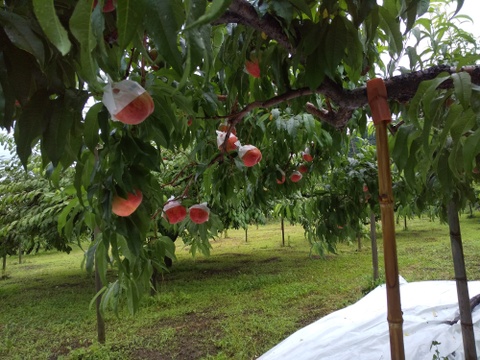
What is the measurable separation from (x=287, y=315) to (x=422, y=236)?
25.3ft

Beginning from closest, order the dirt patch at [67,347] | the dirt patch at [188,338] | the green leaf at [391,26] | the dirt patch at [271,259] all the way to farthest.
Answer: the green leaf at [391,26] → the dirt patch at [188,338] → the dirt patch at [67,347] → the dirt patch at [271,259]

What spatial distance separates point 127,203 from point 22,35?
50cm

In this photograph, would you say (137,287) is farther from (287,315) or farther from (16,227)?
(16,227)

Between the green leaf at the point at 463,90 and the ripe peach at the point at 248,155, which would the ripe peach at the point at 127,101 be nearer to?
the green leaf at the point at 463,90

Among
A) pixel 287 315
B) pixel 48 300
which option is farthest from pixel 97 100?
pixel 48 300

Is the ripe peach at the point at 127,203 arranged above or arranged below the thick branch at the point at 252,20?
below

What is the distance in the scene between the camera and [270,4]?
0.66m

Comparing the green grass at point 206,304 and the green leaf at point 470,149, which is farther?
the green grass at point 206,304

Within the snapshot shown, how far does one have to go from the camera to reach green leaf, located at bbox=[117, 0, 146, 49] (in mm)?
311

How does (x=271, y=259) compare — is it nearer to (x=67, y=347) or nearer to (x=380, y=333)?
(x=67, y=347)

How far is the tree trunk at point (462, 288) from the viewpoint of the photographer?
6.15 ft

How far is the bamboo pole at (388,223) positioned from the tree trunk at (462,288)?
129 centimetres

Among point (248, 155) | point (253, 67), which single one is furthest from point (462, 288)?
point (253, 67)

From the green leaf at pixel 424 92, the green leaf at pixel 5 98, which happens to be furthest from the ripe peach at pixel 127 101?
the green leaf at pixel 424 92
